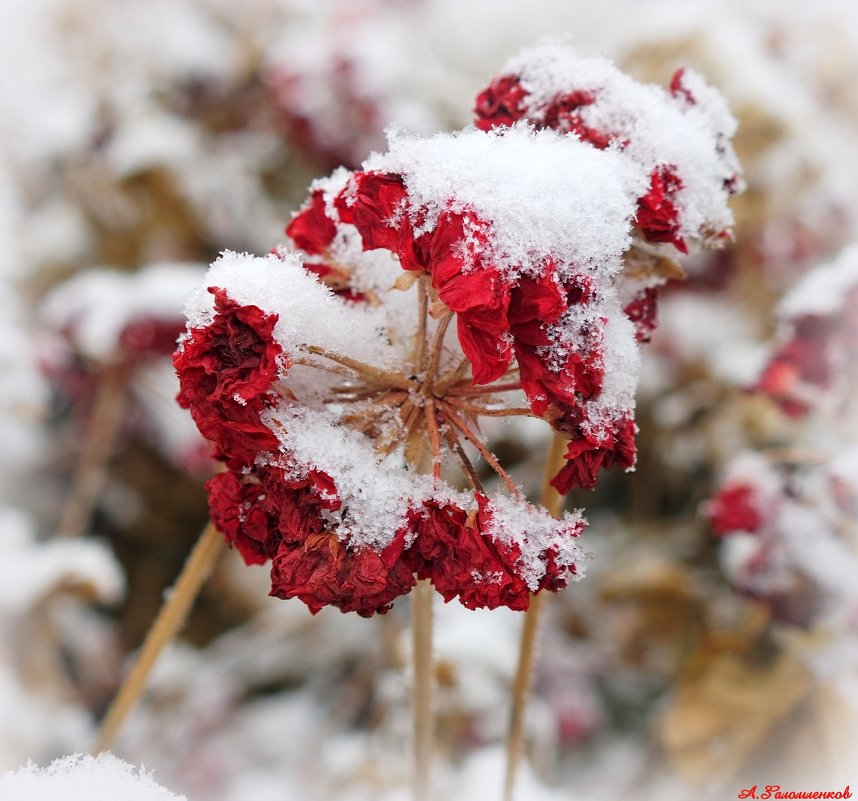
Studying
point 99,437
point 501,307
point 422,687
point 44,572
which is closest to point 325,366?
point 501,307

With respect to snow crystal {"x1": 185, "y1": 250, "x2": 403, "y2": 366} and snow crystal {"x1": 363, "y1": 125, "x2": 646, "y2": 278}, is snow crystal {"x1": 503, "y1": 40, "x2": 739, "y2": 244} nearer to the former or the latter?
snow crystal {"x1": 363, "y1": 125, "x2": 646, "y2": 278}

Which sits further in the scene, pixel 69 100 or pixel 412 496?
pixel 69 100

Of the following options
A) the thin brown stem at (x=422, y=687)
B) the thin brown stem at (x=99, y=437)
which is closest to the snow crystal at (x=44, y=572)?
the thin brown stem at (x=99, y=437)

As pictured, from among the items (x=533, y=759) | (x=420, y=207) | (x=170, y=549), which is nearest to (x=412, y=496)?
(x=420, y=207)

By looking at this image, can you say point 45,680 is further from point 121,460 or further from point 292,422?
point 292,422

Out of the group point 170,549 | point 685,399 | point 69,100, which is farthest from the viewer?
point 69,100

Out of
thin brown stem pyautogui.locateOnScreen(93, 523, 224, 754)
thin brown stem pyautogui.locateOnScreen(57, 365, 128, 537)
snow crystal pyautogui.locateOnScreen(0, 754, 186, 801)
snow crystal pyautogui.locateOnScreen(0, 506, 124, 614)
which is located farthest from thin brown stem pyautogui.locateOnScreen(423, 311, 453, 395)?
thin brown stem pyautogui.locateOnScreen(57, 365, 128, 537)

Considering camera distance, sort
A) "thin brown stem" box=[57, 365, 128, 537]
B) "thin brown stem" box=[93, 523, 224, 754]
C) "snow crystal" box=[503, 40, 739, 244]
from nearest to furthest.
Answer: "snow crystal" box=[503, 40, 739, 244] → "thin brown stem" box=[93, 523, 224, 754] → "thin brown stem" box=[57, 365, 128, 537]

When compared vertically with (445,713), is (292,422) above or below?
below
